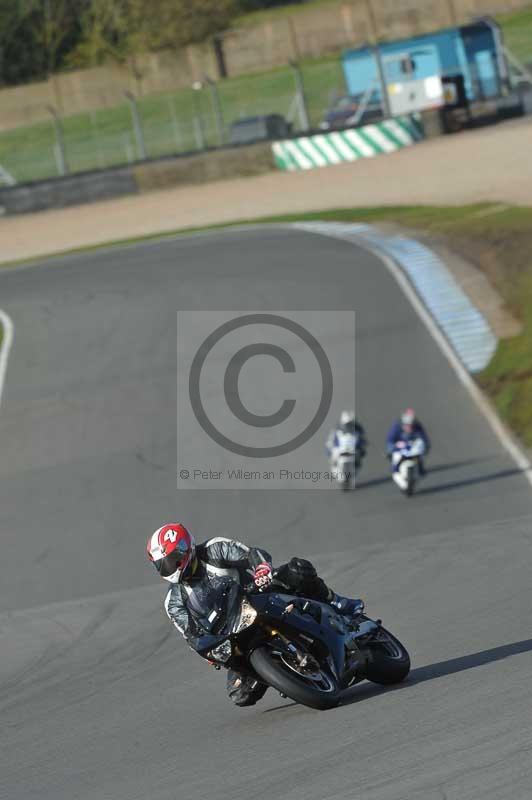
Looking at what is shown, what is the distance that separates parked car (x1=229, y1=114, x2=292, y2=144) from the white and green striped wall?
18.3ft

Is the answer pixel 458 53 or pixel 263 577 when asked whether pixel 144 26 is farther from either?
pixel 263 577

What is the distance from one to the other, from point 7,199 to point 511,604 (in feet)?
114

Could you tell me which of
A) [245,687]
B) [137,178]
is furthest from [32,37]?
[245,687]

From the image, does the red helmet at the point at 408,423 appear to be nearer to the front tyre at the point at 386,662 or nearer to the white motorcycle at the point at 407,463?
the white motorcycle at the point at 407,463

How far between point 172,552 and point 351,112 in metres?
42.5

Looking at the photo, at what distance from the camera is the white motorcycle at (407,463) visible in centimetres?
1623

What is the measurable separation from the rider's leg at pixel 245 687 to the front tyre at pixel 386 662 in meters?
0.64

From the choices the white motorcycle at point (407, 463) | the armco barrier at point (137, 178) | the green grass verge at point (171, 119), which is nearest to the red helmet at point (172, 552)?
the white motorcycle at point (407, 463)

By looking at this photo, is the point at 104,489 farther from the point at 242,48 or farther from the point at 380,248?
the point at 242,48

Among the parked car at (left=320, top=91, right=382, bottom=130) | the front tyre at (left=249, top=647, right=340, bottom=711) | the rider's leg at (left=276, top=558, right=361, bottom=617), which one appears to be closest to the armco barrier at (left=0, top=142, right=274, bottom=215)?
the parked car at (left=320, top=91, right=382, bottom=130)

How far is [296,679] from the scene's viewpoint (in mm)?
7137

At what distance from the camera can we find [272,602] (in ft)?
24.3

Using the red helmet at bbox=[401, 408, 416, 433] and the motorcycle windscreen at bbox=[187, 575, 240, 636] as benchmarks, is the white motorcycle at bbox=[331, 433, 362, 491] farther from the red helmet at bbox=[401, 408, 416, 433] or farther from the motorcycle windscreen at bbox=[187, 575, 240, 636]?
the motorcycle windscreen at bbox=[187, 575, 240, 636]

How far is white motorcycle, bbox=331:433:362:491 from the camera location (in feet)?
55.6
